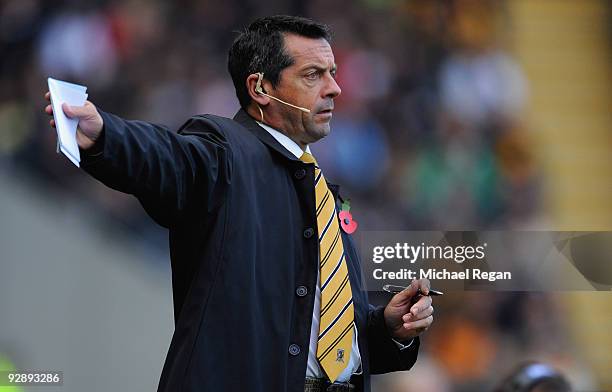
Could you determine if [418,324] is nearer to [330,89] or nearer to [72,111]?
[330,89]

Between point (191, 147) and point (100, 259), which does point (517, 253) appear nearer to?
point (100, 259)

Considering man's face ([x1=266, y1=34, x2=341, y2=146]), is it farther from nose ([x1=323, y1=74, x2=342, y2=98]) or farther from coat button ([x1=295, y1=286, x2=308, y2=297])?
coat button ([x1=295, y1=286, x2=308, y2=297])

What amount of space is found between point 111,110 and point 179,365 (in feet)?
10.1

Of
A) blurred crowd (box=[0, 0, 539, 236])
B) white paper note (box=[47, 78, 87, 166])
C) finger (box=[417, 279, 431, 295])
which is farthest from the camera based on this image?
blurred crowd (box=[0, 0, 539, 236])

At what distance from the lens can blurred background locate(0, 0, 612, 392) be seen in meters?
4.86

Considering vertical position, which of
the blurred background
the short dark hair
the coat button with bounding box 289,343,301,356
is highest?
the blurred background

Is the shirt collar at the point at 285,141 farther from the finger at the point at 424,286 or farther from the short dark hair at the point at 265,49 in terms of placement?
the finger at the point at 424,286

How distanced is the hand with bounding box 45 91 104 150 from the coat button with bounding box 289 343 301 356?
71 centimetres

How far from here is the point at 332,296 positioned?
2.46 meters

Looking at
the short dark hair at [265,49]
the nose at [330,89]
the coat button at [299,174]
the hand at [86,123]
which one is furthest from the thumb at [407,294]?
the hand at [86,123]

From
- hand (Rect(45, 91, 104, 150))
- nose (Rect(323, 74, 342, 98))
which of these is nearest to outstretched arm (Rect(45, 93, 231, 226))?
hand (Rect(45, 91, 104, 150))

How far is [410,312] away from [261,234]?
52 centimetres

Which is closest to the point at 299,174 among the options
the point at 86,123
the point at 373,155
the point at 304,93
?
the point at 304,93

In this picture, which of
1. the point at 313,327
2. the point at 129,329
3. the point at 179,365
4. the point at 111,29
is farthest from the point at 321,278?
the point at 111,29
